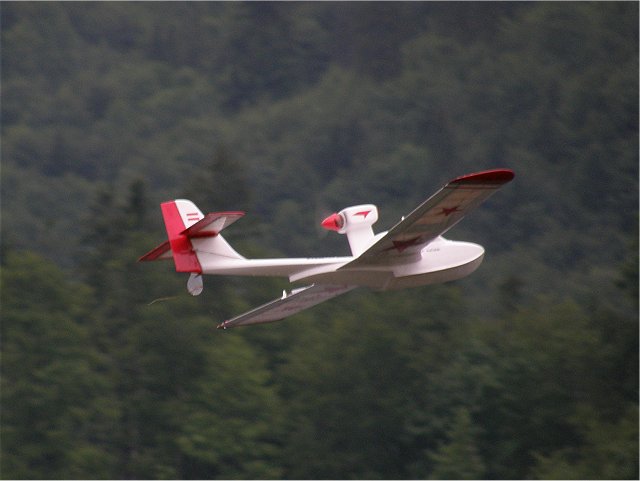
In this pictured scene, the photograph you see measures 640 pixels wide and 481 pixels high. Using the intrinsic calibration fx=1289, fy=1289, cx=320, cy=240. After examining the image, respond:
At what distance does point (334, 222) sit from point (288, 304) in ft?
7.46

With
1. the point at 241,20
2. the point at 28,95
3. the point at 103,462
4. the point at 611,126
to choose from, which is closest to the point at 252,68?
the point at 241,20

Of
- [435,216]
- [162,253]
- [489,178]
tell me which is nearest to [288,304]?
[162,253]

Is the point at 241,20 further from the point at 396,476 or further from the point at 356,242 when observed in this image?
the point at 356,242

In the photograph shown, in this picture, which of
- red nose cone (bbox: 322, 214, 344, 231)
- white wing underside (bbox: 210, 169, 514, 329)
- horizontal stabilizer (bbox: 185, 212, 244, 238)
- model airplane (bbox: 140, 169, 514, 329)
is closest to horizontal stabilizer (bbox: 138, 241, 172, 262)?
model airplane (bbox: 140, 169, 514, 329)

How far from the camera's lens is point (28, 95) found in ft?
443

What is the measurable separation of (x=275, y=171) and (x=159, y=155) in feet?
36.5

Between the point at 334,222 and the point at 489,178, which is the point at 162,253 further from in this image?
the point at 489,178

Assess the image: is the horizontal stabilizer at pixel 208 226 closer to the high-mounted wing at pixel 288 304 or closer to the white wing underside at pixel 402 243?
the white wing underside at pixel 402 243

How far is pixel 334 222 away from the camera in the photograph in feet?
74.4

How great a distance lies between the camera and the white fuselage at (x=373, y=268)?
73.4ft

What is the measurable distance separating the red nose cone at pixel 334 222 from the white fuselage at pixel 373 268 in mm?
556

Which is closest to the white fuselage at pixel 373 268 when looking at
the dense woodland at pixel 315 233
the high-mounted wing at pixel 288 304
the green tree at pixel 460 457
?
the high-mounted wing at pixel 288 304

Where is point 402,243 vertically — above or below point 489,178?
below

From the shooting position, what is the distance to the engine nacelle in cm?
2262
